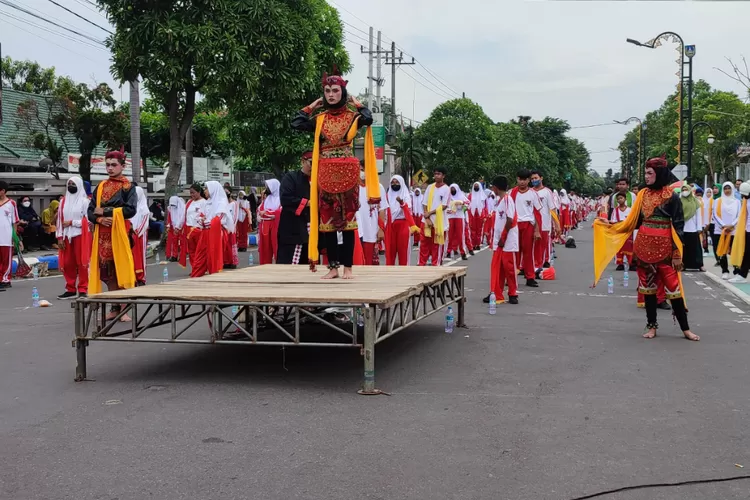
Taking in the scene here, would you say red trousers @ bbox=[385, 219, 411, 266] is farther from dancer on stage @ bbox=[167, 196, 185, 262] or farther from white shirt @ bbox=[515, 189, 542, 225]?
dancer on stage @ bbox=[167, 196, 185, 262]

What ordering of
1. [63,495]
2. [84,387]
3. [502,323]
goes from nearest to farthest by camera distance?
[63,495] < [84,387] < [502,323]

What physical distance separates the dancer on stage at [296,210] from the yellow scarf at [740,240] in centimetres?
849

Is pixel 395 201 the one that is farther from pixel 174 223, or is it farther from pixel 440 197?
pixel 174 223

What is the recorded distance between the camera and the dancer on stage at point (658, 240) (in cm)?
921

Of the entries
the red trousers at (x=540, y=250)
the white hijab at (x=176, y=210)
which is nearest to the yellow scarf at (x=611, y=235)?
the red trousers at (x=540, y=250)

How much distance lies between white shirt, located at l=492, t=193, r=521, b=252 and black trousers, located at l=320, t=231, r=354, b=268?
12.8ft

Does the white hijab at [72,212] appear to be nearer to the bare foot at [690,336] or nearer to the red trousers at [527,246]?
the red trousers at [527,246]

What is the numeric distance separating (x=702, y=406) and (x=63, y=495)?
4535 mm

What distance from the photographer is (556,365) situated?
7766 mm

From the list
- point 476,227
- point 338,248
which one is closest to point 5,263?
point 338,248

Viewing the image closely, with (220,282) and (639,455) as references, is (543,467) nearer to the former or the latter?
(639,455)

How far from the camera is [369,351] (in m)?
6.51

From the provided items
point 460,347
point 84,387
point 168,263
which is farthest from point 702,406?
point 168,263

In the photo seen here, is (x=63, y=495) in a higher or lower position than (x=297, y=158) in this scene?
lower
